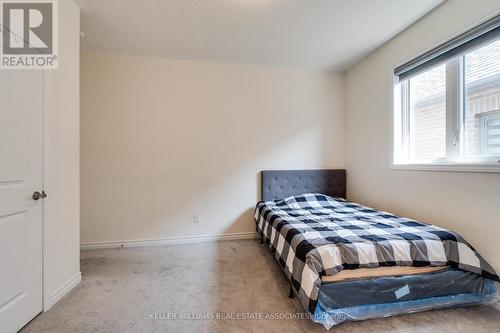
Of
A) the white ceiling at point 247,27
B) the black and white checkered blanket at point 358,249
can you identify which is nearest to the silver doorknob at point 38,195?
the white ceiling at point 247,27

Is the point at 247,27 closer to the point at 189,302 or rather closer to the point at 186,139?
the point at 186,139

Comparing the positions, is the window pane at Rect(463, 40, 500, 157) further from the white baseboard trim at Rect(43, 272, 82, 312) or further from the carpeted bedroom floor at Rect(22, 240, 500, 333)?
the white baseboard trim at Rect(43, 272, 82, 312)

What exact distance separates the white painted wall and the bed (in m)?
1.82

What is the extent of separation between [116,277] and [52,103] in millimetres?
1629

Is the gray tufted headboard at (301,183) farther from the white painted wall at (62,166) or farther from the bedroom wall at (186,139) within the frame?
the white painted wall at (62,166)

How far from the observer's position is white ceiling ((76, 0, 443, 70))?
202 centimetres

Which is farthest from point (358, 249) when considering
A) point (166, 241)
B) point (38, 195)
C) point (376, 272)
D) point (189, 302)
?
point (166, 241)

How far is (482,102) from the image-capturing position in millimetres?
1791

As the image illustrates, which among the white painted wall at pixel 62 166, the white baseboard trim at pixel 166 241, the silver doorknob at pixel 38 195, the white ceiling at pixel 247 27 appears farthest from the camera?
the white baseboard trim at pixel 166 241

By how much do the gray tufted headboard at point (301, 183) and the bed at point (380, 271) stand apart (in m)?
1.28

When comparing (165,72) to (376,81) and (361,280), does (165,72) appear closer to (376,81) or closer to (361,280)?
(376,81)

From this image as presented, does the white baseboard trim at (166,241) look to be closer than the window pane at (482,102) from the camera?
No

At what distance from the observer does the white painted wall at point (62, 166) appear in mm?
1666

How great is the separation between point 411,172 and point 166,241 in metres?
3.04
